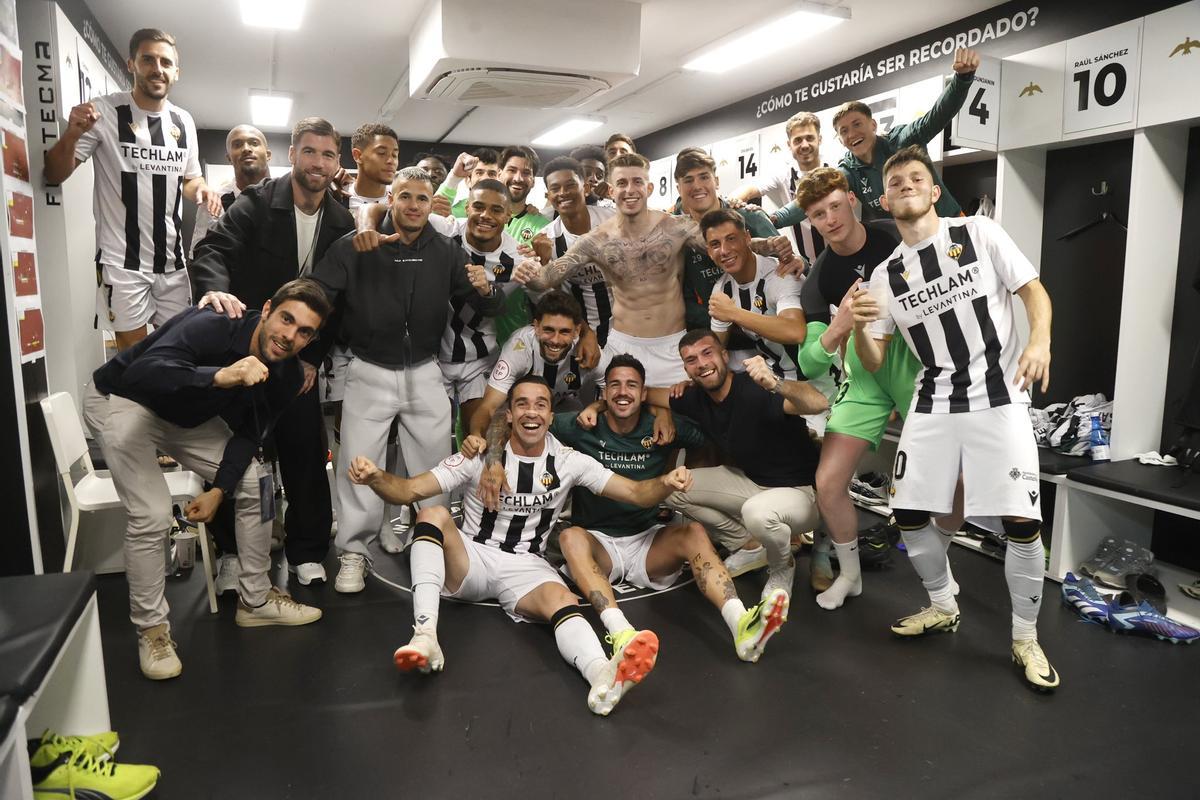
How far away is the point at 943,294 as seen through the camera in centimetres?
273

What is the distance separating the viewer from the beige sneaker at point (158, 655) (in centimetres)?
263

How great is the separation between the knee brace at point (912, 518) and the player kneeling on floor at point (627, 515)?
656mm

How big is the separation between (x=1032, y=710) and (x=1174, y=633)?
35.3 inches

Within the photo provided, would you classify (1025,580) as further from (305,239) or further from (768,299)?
(305,239)

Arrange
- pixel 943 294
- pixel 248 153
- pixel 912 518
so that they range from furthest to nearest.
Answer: pixel 248 153 < pixel 912 518 < pixel 943 294

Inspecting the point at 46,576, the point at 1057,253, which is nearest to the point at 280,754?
the point at 46,576

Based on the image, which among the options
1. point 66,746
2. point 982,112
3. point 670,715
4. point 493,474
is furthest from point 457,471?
point 982,112

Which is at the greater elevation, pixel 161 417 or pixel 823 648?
pixel 161 417

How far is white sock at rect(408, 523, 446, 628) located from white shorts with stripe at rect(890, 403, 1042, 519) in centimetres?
160

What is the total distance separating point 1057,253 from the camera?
441 cm

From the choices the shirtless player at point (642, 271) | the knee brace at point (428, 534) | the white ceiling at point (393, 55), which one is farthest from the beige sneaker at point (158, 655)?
the white ceiling at point (393, 55)

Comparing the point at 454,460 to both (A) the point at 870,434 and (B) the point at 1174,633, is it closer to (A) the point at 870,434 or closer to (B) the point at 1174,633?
(A) the point at 870,434

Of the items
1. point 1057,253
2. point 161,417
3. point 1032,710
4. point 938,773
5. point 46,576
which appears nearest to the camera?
point 46,576

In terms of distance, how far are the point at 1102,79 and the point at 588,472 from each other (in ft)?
9.76
